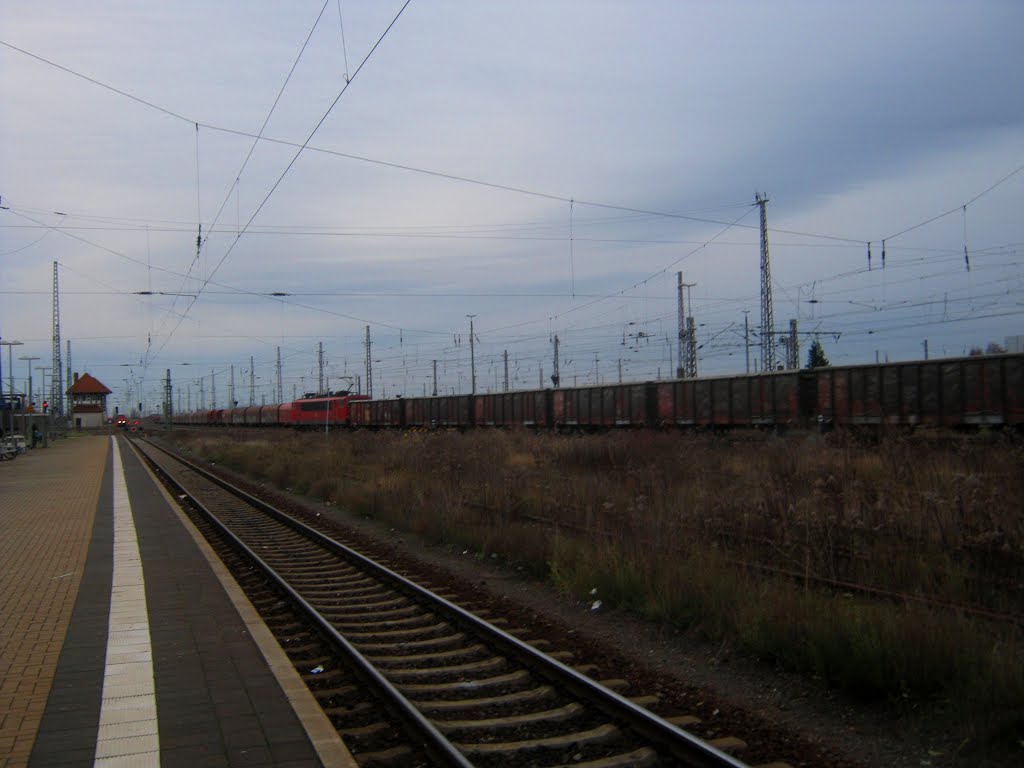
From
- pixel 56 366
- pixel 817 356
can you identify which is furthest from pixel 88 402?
pixel 817 356

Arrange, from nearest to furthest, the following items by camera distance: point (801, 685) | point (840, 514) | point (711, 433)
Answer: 1. point (801, 685)
2. point (840, 514)
3. point (711, 433)

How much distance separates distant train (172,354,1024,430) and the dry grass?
18.9 feet

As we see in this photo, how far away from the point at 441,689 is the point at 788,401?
2576 cm

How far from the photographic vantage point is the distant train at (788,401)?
939 inches

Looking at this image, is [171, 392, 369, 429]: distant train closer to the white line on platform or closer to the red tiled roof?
the white line on platform

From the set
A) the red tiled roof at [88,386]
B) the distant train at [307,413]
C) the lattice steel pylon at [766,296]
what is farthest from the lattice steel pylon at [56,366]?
the red tiled roof at [88,386]

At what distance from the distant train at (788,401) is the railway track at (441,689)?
1773 centimetres

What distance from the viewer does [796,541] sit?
36.3 feet

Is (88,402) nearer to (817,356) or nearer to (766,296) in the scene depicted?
(817,356)

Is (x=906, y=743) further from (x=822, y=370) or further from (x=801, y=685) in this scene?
(x=822, y=370)

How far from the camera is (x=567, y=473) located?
71.2 feet

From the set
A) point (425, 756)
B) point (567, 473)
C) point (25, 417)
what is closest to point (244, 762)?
point (425, 756)

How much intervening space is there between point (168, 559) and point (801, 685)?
368 inches

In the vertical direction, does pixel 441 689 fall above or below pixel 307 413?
below
